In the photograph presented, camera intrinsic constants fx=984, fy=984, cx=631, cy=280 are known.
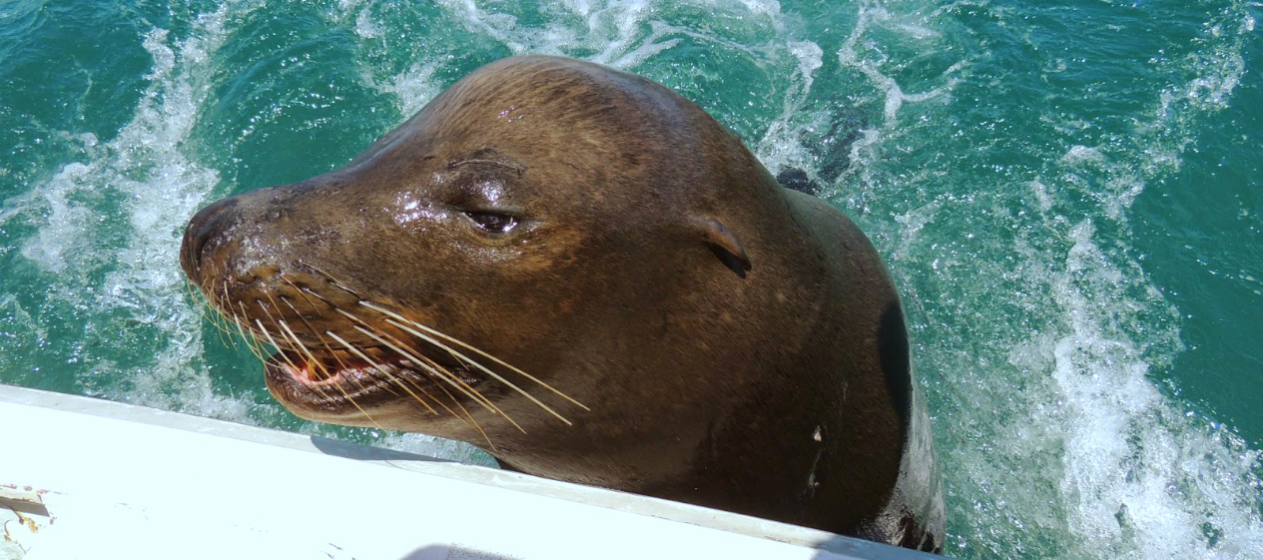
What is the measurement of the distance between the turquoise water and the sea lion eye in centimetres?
200

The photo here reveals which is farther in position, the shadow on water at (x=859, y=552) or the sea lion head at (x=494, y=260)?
the sea lion head at (x=494, y=260)

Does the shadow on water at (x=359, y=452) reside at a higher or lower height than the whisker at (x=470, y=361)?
lower

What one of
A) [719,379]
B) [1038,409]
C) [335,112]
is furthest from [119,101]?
[1038,409]

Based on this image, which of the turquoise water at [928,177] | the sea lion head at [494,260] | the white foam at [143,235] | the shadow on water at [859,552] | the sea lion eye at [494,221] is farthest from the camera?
the white foam at [143,235]

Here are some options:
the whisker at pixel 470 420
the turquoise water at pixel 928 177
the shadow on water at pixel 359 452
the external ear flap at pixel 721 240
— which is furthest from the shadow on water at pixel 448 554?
the turquoise water at pixel 928 177

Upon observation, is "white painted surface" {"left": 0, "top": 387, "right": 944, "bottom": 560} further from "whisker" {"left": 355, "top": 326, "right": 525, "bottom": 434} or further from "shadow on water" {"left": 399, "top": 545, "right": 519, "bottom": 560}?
"whisker" {"left": 355, "top": 326, "right": 525, "bottom": 434}

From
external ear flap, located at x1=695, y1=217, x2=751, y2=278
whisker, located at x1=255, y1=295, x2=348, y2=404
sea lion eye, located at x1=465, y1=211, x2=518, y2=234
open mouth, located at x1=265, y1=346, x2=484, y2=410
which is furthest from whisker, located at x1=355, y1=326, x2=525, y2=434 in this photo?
external ear flap, located at x1=695, y1=217, x2=751, y2=278

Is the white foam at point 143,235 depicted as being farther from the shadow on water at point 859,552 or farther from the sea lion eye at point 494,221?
the shadow on water at point 859,552

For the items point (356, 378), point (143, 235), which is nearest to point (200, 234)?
point (356, 378)

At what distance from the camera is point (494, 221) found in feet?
8.40

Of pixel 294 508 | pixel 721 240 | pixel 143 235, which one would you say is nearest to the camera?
pixel 294 508

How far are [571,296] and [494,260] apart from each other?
226 mm

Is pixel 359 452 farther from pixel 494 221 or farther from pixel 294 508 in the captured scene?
pixel 494 221

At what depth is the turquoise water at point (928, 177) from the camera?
484 centimetres
